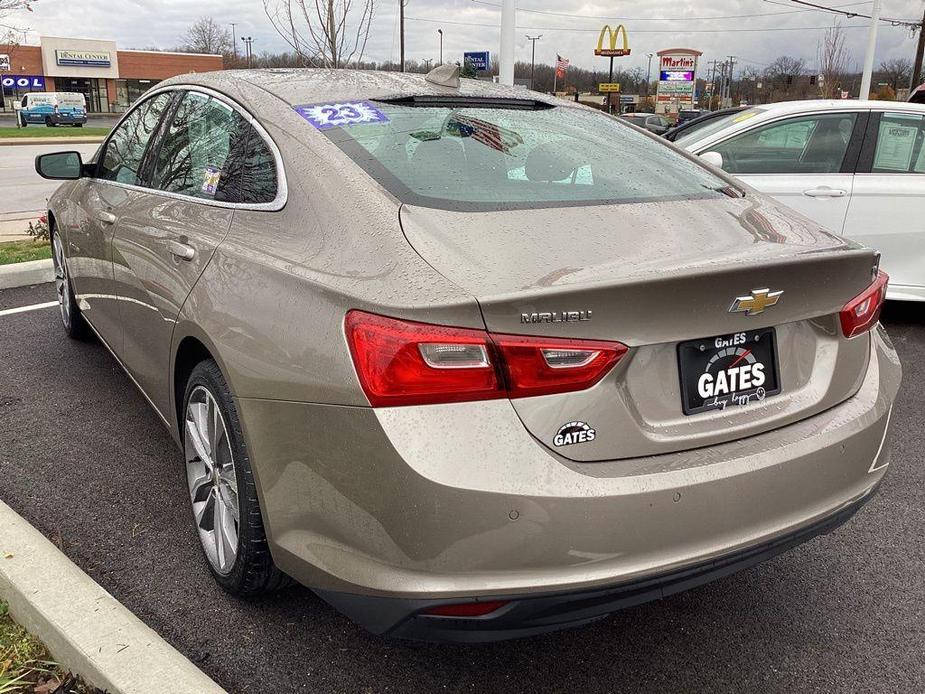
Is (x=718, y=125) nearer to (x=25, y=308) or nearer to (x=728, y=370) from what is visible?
(x=728, y=370)

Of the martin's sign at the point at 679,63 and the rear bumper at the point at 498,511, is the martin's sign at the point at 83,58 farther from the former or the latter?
the rear bumper at the point at 498,511

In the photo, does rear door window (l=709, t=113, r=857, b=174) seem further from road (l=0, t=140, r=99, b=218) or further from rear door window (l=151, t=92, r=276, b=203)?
road (l=0, t=140, r=99, b=218)

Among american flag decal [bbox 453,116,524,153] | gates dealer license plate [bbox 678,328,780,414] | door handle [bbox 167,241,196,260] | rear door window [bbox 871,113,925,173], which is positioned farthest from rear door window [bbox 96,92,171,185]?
rear door window [bbox 871,113,925,173]

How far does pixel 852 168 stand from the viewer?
18.6 ft

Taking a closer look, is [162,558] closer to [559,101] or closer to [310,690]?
[310,690]

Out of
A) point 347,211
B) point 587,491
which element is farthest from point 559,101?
point 587,491

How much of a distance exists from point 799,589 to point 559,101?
199cm

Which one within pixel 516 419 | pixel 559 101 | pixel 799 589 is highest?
pixel 559 101

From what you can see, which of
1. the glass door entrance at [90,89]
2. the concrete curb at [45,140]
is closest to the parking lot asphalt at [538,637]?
the concrete curb at [45,140]

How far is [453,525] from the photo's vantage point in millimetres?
1723

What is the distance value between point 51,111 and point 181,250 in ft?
162

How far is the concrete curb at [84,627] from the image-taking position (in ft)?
6.66

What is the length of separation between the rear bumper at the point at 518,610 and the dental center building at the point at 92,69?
227 feet

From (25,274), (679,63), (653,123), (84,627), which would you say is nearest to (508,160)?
(84,627)
